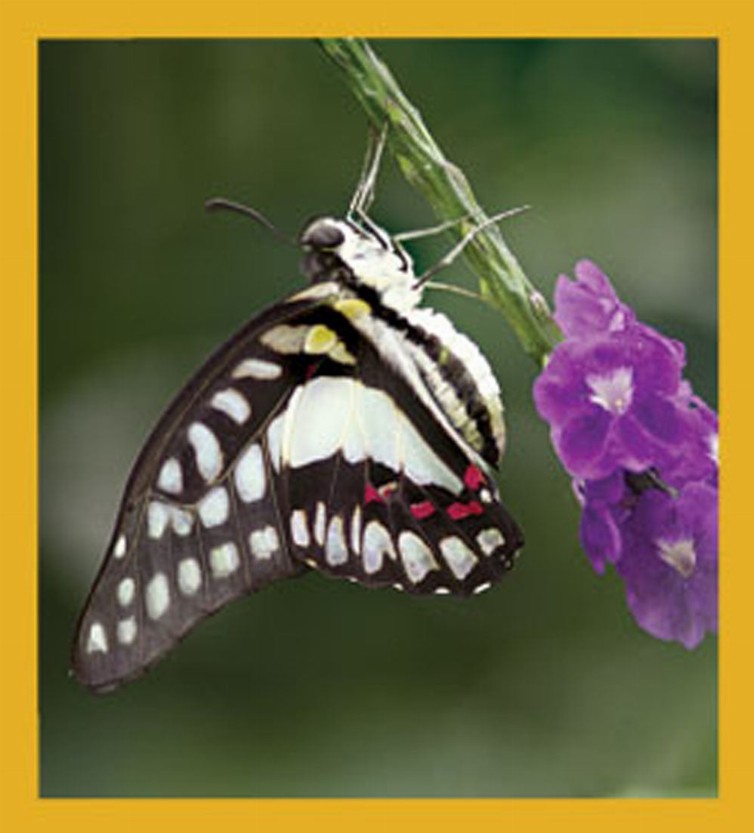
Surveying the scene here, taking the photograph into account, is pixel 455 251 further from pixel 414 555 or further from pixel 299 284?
pixel 299 284

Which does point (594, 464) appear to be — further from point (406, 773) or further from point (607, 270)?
point (406, 773)

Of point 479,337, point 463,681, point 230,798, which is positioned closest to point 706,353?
point 479,337

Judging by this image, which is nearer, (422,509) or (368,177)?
(422,509)

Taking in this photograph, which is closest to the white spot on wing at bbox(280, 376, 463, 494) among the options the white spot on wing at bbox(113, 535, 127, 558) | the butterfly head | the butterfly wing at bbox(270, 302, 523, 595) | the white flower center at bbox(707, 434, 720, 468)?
the butterfly wing at bbox(270, 302, 523, 595)

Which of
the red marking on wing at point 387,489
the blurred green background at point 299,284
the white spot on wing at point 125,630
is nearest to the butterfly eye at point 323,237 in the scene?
the blurred green background at point 299,284

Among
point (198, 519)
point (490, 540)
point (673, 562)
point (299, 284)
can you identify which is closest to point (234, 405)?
point (198, 519)

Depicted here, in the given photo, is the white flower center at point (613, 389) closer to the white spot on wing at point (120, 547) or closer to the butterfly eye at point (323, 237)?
the butterfly eye at point (323, 237)
